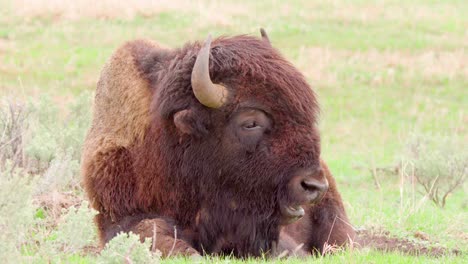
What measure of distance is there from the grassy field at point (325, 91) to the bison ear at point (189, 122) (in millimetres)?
1081

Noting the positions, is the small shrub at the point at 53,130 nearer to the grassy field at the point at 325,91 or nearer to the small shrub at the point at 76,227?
the grassy field at the point at 325,91

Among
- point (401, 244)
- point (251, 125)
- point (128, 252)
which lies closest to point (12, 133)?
point (251, 125)

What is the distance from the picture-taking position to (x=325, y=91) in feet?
91.6

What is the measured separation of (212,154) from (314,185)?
842 millimetres

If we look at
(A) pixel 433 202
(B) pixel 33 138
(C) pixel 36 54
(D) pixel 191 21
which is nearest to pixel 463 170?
(A) pixel 433 202

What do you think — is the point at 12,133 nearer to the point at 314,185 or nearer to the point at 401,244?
the point at 401,244

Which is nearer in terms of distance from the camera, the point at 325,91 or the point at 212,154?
the point at 212,154

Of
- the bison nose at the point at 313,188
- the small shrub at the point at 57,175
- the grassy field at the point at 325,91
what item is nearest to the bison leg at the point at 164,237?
the grassy field at the point at 325,91

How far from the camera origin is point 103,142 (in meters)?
7.87

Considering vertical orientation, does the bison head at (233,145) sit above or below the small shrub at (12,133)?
above

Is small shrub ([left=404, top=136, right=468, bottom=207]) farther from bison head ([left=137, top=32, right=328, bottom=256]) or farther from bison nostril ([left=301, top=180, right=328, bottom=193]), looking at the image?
bison nostril ([left=301, top=180, right=328, bottom=193])

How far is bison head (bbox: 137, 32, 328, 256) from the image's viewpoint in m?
7.27

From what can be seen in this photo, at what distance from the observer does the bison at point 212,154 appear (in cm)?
727

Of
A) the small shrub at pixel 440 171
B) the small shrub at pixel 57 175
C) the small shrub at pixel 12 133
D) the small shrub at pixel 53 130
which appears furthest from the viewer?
the small shrub at pixel 440 171
